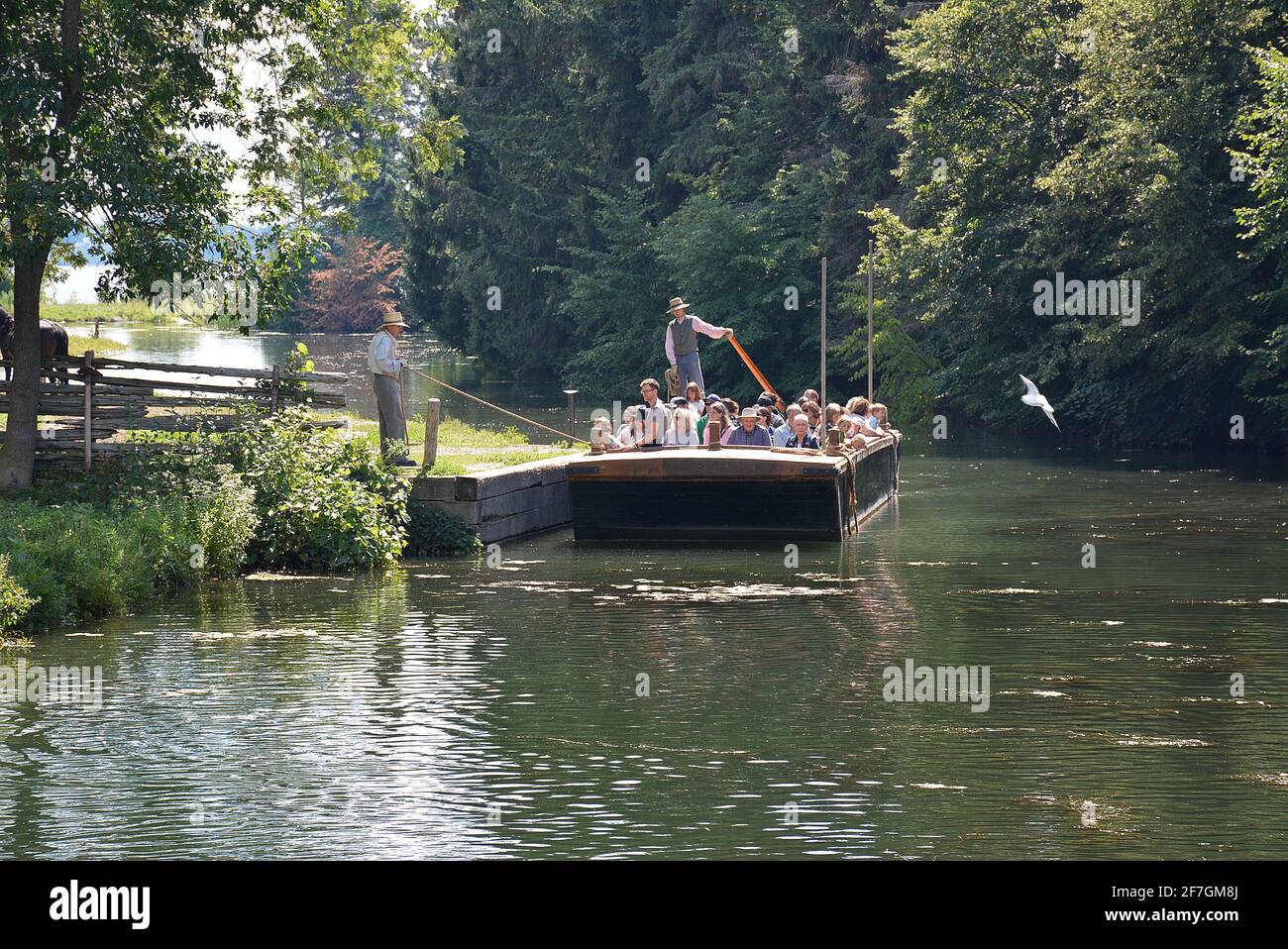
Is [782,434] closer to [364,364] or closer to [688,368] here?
[688,368]

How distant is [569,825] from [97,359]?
13571mm

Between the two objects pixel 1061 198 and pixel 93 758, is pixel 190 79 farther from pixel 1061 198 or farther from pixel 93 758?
pixel 1061 198

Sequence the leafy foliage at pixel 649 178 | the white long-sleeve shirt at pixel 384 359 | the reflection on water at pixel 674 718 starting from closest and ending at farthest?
the reflection on water at pixel 674 718 < the white long-sleeve shirt at pixel 384 359 < the leafy foliage at pixel 649 178

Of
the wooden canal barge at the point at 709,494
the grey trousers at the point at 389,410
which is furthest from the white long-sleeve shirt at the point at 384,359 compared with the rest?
the wooden canal barge at the point at 709,494

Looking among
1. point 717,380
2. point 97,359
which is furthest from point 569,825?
point 717,380

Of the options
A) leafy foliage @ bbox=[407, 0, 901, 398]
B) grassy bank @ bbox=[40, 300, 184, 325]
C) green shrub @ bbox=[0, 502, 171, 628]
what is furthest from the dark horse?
grassy bank @ bbox=[40, 300, 184, 325]

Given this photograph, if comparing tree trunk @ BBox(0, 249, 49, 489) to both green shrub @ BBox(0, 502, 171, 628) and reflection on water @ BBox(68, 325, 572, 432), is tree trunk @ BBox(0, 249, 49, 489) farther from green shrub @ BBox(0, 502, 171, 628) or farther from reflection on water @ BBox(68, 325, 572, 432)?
reflection on water @ BBox(68, 325, 572, 432)

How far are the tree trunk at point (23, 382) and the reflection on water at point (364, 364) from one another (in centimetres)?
1626

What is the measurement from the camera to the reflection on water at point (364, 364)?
49.2 metres

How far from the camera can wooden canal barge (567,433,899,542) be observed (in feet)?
74.4

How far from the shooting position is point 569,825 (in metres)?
10.5

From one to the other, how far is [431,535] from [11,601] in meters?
6.85

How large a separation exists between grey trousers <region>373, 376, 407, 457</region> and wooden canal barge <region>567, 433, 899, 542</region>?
2254 millimetres

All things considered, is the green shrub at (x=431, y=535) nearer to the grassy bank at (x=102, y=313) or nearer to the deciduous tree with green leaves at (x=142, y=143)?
the deciduous tree with green leaves at (x=142, y=143)
